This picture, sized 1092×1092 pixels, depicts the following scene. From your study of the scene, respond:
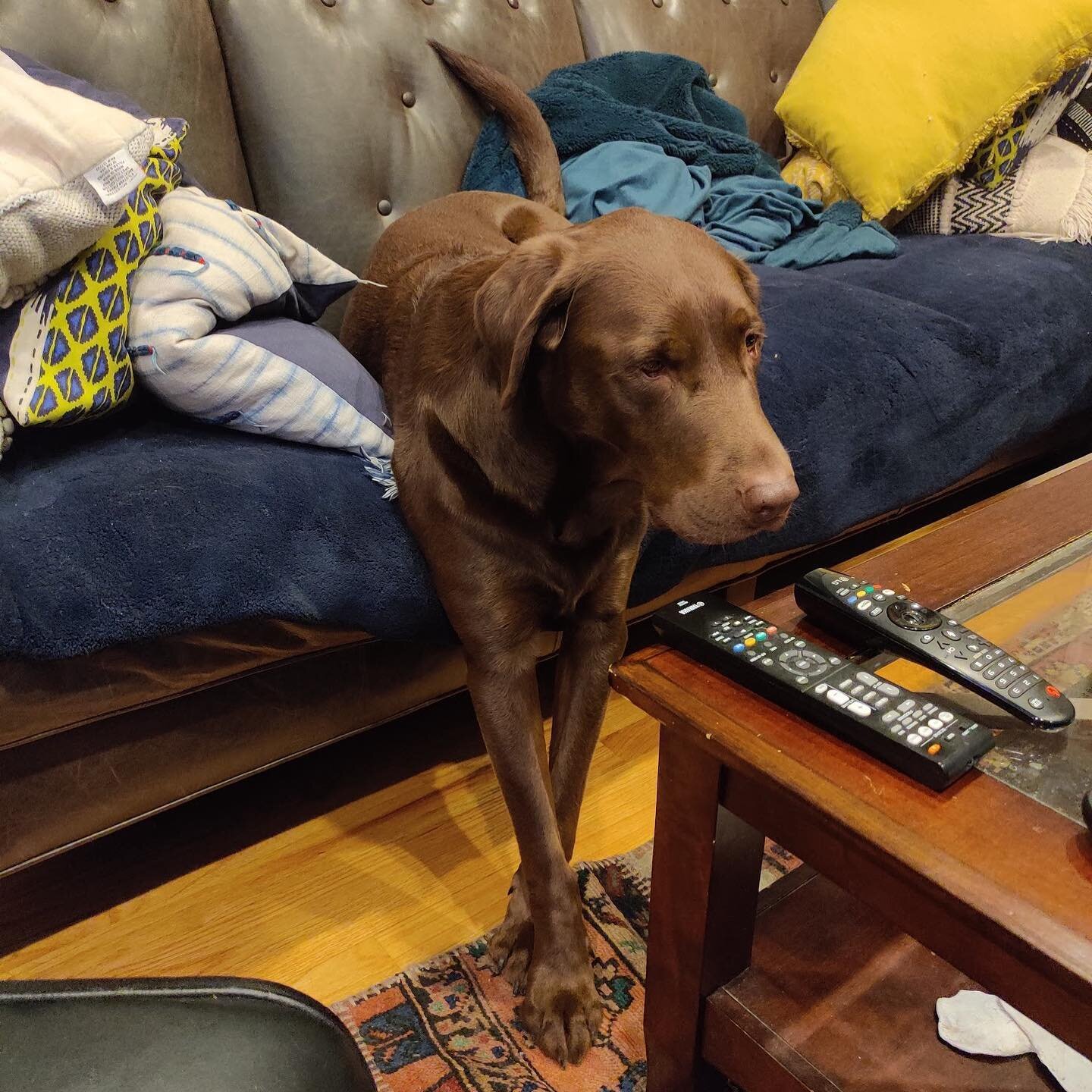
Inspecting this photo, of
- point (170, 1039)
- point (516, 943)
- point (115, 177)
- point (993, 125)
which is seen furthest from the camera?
point (993, 125)

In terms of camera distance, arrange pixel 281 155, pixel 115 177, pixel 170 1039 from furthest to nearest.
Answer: pixel 281 155
pixel 115 177
pixel 170 1039

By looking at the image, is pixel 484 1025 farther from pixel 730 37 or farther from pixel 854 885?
pixel 730 37

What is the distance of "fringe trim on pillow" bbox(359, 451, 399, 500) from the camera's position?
1126 millimetres

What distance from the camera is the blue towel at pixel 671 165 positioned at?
185cm

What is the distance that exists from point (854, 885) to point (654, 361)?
50 centimetres

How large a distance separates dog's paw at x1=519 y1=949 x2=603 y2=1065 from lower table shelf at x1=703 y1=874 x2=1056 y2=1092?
21 cm

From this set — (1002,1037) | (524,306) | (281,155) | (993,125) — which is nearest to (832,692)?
(1002,1037)

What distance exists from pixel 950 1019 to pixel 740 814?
0.97 ft

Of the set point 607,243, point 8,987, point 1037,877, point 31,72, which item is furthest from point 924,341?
point 8,987

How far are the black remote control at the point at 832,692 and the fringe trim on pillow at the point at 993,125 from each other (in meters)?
1.70

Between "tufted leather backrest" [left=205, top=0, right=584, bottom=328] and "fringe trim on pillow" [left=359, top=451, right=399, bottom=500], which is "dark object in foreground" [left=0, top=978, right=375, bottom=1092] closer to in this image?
"fringe trim on pillow" [left=359, top=451, right=399, bottom=500]

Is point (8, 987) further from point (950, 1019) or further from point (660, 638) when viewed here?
point (950, 1019)

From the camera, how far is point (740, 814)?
2.29ft

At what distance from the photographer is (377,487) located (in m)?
1.13
